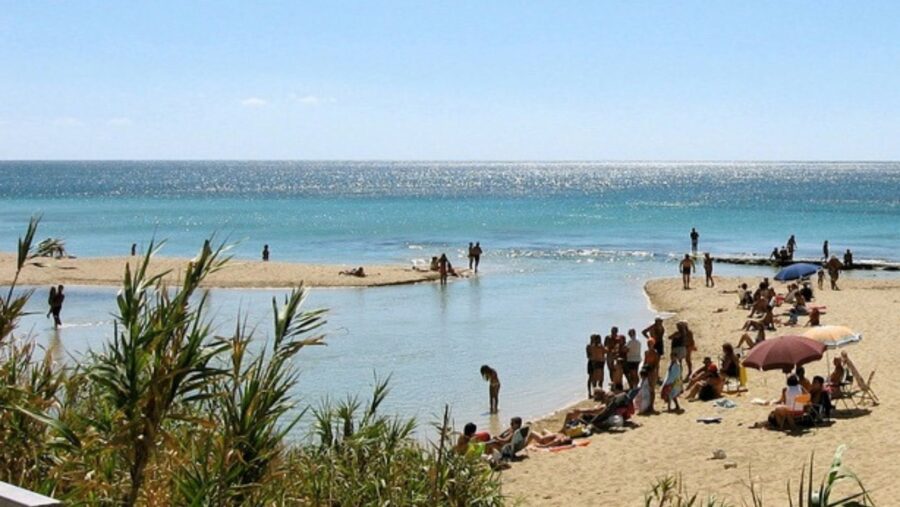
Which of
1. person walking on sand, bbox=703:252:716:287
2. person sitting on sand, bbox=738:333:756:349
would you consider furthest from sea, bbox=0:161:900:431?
person sitting on sand, bbox=738:333:756:349

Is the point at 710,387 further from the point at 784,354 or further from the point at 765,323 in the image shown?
the point at 765,323

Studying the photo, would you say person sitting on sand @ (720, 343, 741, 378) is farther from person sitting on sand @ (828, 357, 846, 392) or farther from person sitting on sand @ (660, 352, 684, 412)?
person sitting on sand @ (828, 357, 846, 392)

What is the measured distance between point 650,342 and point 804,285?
12.4 meters

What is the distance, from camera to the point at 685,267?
108ft

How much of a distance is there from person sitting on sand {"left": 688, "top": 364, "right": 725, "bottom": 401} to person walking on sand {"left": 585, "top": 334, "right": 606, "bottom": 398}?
1.75 meters

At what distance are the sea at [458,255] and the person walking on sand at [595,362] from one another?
0.31 metres

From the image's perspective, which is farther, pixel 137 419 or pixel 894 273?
pixel 894 273

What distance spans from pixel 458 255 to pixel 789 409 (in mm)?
34930

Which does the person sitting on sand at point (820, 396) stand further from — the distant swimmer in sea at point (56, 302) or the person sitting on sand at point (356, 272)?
the person sitting on sand at point (356, 272)

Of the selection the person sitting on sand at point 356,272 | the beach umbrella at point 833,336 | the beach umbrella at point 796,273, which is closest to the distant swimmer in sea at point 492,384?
the beach umbrella at point 833,336

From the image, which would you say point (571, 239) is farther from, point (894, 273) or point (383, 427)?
point (383, 427)

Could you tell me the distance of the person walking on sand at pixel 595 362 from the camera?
57.4 ft

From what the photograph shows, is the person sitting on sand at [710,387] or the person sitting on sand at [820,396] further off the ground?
the person sitting on sand at [820,396]

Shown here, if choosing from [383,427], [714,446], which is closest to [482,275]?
[714,446]
